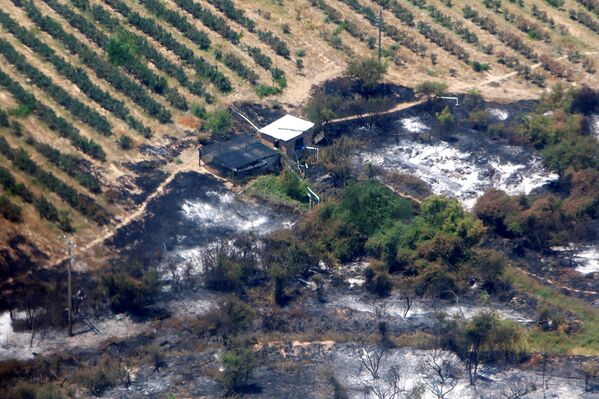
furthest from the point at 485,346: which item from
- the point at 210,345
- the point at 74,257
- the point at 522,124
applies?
the point at 522,124

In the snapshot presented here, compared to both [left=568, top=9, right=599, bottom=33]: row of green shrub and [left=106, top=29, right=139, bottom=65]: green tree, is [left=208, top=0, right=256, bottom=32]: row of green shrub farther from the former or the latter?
[left=568, top=9, right=599, bottom=33]: row of green shrub

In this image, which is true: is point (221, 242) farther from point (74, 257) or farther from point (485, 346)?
point (485, 346)

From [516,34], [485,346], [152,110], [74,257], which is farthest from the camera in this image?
[516,34]

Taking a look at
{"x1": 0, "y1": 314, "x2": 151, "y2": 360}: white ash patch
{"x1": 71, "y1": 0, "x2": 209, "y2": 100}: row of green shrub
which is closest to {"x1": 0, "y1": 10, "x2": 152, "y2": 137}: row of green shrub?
{"x1": 71, "y1": 0, "x2": 209, "y2": 100}: row of green shrub

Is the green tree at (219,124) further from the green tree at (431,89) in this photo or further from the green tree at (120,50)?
the green tree at (431,89)

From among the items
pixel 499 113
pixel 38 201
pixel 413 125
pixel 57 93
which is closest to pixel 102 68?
pixel 57 93

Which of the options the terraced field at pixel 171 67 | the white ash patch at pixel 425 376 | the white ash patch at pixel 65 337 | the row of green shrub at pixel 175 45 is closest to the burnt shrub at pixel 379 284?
the white ash patch at pixel 425 376
